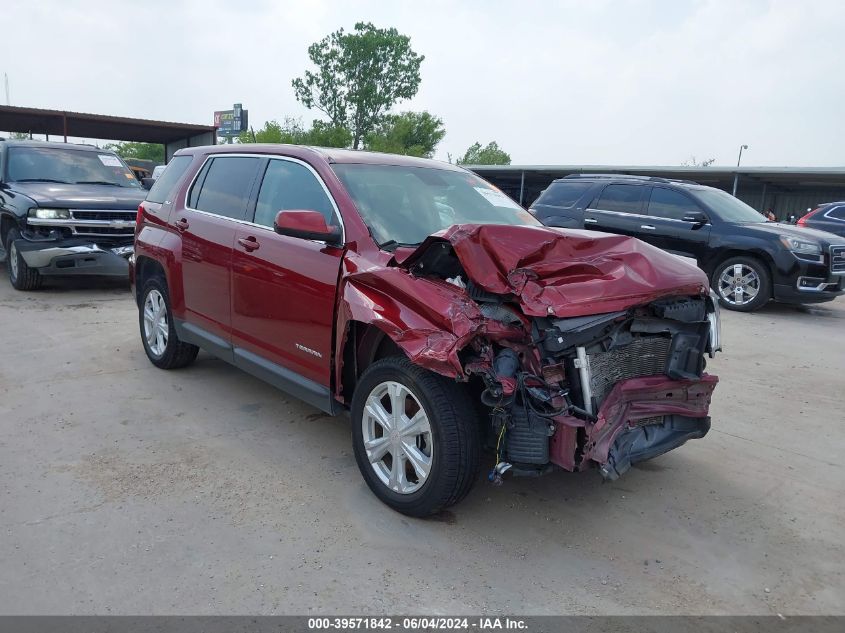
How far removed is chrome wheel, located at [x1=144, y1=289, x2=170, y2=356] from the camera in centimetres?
554

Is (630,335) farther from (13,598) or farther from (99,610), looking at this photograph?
(13,598)

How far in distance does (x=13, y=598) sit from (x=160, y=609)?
0.61 meters

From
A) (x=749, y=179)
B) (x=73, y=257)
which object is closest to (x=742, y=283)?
(x=73, y=257)

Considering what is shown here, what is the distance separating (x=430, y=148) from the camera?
53.4 metres

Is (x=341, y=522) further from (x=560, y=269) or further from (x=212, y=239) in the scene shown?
(x=212, y=239)

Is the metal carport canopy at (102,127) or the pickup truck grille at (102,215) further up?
the metal carport canopy at (102,127)

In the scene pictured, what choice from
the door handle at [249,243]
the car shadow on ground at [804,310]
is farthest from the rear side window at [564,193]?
the door handle at [249,243]

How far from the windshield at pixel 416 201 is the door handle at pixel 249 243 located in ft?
2.48

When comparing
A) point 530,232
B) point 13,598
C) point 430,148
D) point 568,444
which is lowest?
point 13,598

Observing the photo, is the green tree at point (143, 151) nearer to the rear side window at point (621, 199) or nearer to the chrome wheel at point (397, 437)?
the rear side window at point (621, 199)

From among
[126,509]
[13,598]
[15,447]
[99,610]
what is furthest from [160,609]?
[15,447]

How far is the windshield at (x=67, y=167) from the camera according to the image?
9.49 metres

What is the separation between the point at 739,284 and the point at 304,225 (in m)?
7.91

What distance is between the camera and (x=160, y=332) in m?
5.61
